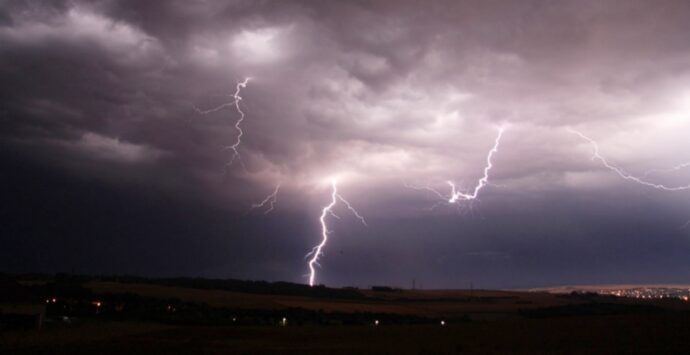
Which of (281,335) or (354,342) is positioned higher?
(354,342)

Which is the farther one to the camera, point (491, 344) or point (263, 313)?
point (263, 313)

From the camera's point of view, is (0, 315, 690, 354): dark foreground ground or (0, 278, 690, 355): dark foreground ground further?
(0, 278, 690, 355): dark foreground ground

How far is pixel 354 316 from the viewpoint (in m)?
53.7

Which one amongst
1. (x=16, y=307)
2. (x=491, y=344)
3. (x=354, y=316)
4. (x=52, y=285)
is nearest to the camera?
(x=491, y=344)

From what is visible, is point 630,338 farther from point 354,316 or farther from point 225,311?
Result: point 225,311

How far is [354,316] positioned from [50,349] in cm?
3355

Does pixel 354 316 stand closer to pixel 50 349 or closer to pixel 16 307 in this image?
pixel 16 307

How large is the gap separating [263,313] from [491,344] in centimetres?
3129

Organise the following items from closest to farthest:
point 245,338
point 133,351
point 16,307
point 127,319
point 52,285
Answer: point 133,351, point 245,338, point 16,307, point 127,319, point 52,285

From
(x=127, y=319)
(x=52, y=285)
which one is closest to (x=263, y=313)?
(x=127, y=319)

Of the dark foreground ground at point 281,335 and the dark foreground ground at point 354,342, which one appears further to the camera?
the dark foreground ground at point 281,335

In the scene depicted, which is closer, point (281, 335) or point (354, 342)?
point (354, 342)

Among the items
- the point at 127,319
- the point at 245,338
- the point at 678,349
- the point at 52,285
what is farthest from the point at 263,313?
the point at 678,349

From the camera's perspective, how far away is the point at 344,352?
2417 cm
